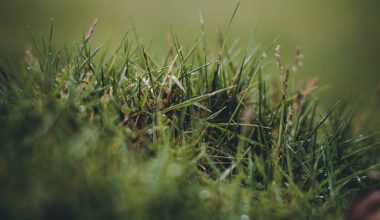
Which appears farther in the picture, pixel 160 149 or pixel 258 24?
pixel 258 24

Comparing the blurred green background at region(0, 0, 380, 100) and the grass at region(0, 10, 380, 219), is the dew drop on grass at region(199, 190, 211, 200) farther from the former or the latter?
the blurred green background at region(0, 0, 380, 100)

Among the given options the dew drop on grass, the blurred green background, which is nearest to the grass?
the dew drop on grass

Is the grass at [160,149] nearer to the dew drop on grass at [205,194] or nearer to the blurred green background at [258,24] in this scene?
the dew drop on grass at [205,194]

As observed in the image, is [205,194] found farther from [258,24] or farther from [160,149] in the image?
[258,24]

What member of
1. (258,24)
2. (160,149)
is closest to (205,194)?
(160,149)

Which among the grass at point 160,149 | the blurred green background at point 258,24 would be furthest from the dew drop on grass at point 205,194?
the blurred green background at point 258,24
